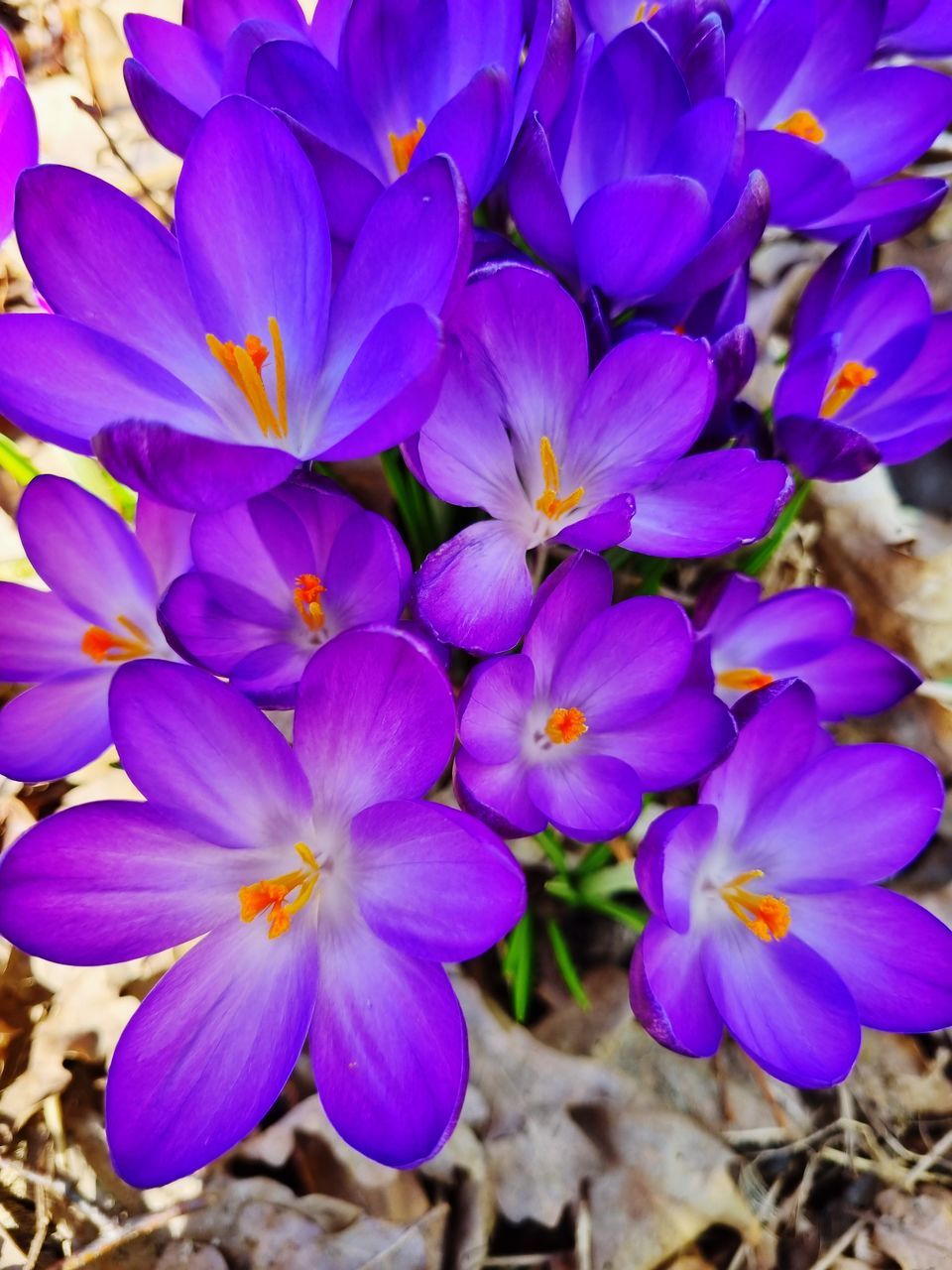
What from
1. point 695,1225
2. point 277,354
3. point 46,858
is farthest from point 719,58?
point 695,1225

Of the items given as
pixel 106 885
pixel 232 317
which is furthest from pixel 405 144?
pixel 106 885

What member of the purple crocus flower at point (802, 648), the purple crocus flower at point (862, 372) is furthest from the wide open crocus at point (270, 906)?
the purple crocus flower at point (862, 372)

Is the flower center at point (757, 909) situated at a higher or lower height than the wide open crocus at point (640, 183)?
lower

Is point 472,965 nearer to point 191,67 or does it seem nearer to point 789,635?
point 789,635

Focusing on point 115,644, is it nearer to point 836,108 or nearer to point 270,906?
point 270,906

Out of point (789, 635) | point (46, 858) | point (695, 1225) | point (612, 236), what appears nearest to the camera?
point (46, 858)

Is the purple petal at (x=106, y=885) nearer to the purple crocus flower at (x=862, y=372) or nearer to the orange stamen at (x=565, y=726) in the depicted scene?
A: the orange stamen at (x=565, y=726)

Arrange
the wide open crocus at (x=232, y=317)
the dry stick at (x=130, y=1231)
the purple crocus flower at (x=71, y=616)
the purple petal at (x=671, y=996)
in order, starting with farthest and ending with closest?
1. the dry stick at (x=130, y=1231)
2. the purple crocus flower at (x=71, y=616)
3. the purple petal at (x=671, y=996)
4. the wide open crocus at (x=232, y=317)

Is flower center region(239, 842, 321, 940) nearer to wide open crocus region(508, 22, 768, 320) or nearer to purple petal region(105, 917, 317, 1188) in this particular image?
purple petal region(105, 917, 317, 1188)
